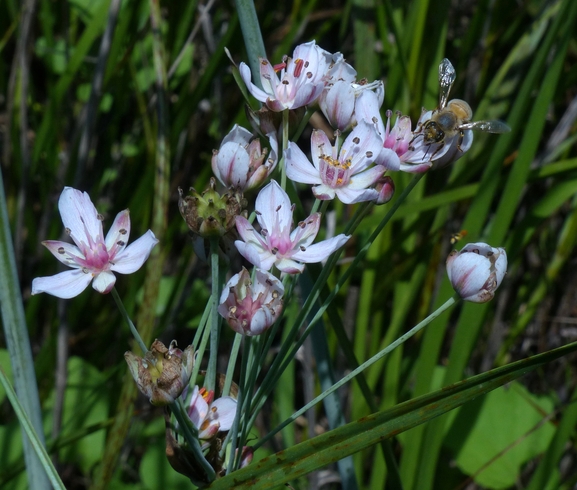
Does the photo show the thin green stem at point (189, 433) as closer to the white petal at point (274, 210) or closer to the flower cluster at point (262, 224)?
the flower cluster at point (262, 224)

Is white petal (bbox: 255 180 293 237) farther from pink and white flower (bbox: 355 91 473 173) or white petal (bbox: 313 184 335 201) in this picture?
pink and white flower (bbox: 355 91 473 173)

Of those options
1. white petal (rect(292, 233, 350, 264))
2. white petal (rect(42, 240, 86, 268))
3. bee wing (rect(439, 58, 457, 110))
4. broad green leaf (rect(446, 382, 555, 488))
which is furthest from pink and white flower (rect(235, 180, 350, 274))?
broad green leaf (rect(446, 382, 555, 488))

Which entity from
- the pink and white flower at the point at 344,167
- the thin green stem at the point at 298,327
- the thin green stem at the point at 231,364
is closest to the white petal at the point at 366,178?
the pink and white flower at the point at 344,167

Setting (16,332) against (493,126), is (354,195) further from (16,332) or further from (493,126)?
(16,332)

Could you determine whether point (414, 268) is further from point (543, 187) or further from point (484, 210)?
point (543, 187)

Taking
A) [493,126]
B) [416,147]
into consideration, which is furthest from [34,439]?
[493,126]

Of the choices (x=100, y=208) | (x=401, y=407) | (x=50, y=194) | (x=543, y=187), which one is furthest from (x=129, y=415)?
(x=543, y=187)
